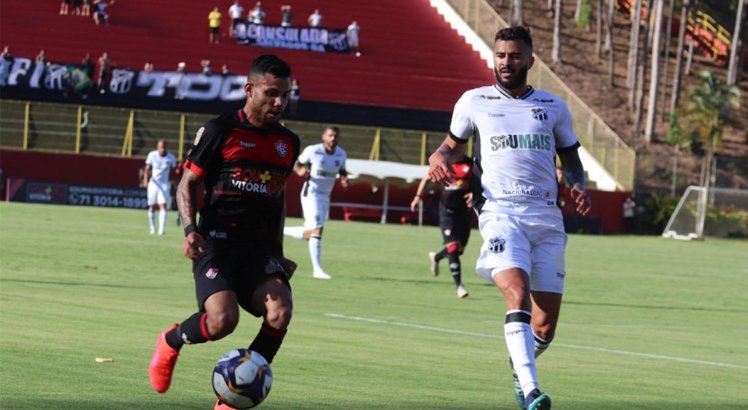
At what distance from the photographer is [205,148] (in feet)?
31.4

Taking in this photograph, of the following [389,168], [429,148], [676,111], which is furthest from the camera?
[676,111]

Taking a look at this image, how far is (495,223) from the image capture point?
10.5 meters

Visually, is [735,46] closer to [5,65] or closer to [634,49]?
[634,49]

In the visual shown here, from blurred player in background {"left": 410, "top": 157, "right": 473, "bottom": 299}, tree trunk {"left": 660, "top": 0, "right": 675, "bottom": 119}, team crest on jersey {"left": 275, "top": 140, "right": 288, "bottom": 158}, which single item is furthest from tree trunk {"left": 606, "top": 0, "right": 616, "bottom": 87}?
team crest on jersey {"left": 275, "top": 140, "right": 288, "bottom": 158}

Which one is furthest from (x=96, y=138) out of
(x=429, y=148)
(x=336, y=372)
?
(x=336, y=372)

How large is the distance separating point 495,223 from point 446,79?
180ft

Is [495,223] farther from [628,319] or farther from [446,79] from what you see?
[446,79]

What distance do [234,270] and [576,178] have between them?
289 centimetres

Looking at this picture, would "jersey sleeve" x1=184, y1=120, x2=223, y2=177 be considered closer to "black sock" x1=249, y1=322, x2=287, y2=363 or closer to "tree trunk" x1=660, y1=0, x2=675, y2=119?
"black sock" x1=249, y1=322, x2=287, y2=363

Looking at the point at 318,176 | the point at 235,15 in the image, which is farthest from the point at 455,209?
the point at 235,15

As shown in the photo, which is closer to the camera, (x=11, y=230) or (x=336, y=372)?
(x=336, y=372)

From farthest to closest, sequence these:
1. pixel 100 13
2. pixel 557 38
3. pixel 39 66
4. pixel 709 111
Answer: pixel 557 38, pixel 709 111, pixel 100 13, pixel 39 66

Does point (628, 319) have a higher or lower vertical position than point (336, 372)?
lower

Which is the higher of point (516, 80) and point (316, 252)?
point (516, 80)
